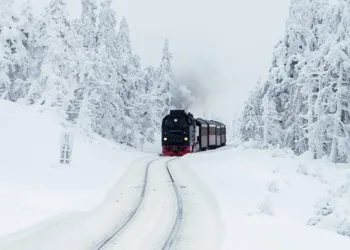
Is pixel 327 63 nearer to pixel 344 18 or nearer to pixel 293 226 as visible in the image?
pixel 344 18

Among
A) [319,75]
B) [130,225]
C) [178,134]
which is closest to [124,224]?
[130,225]

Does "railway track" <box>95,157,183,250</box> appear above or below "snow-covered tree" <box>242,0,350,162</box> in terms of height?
below

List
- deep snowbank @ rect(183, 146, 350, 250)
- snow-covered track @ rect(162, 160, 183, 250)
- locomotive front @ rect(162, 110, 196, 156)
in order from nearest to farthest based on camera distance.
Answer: deep snowbank @ rect(183, 146, 350, 250), snow-covered track @ rect(162, 160, 183, 250), locomotive front @ rect(162, 110, 196, 156)

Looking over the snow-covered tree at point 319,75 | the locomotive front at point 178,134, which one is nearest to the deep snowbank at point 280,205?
the snow-covered tree at point 319,75

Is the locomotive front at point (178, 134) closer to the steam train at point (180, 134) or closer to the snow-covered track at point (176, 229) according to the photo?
the steam train at point (180, 134)

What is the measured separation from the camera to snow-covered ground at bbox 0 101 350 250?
Result: 9250mm

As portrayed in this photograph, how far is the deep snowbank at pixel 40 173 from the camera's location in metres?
11.2

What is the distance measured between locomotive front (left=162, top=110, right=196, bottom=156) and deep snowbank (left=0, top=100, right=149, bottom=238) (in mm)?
10506

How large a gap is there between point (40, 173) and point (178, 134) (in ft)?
78.4

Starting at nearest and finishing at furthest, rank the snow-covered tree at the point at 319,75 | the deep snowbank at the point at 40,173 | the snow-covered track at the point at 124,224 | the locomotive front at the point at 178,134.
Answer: the snow-covered track at the point at 124,224
the deep snowbank at the point at 40,173
the snow-covered tree at the point at 319,75
the locomotive front at the point at 178,134

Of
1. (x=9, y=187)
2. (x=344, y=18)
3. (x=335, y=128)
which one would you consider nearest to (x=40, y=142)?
(x=9, y=187)

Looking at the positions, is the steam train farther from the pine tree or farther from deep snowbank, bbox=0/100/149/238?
the pine tree

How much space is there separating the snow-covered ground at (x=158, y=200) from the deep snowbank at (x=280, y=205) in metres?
0.03

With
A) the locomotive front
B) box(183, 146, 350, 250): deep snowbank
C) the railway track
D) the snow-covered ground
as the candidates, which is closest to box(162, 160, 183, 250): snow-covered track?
the railway track
